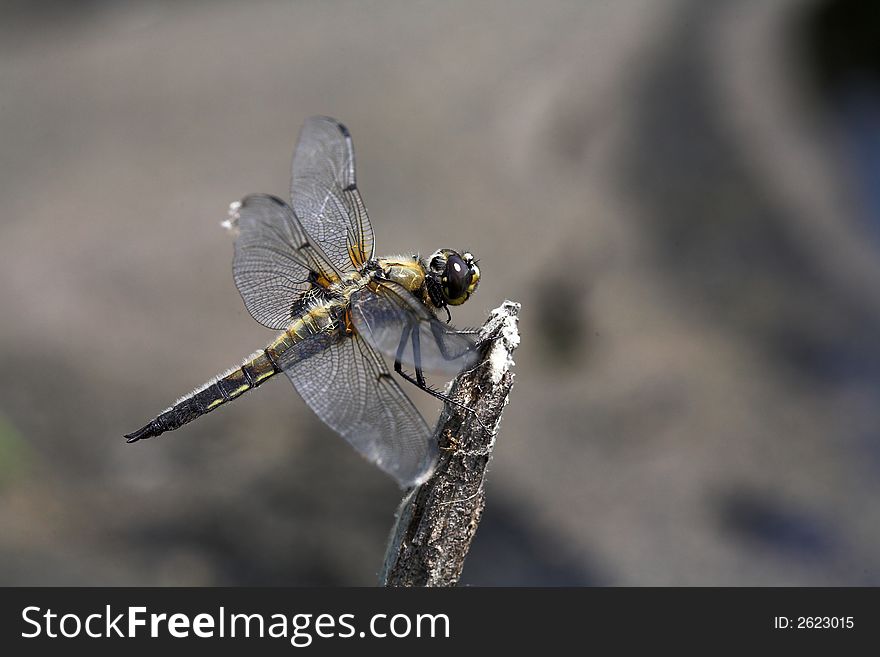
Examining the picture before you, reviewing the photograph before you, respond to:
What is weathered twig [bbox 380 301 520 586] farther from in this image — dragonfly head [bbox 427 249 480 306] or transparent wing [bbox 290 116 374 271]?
transparent wing [bbox 290 116 374 271]

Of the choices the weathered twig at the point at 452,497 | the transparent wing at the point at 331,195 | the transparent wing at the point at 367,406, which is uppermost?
the transparent wing at the point at 331,195

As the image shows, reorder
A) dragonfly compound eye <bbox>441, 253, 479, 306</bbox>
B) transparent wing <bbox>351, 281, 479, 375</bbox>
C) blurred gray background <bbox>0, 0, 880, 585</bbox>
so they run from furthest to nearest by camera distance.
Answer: blurred gray background <bbox>0, 0, 880, 585</bbox>, dragonfly compound eye <bbox>441, 253, 479, 306</bbox>, transparent wing <bbox>351, 281, 479, 375</bbox>

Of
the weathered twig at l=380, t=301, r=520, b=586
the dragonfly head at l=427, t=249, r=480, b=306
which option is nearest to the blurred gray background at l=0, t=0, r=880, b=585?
the dragonfly head at l=427, t=249, r=480, b=306

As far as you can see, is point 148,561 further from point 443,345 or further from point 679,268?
point 679,268

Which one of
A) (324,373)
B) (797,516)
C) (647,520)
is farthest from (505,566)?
(324,373)

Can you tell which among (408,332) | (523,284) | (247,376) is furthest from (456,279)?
(523,284)

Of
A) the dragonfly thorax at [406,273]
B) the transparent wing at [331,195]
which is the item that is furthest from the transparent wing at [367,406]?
the transparent wing at [331,195]

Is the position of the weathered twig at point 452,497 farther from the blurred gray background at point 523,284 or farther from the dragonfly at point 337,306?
the blurred gray background at point 523,284

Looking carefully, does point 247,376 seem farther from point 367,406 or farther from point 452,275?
point 452,275
